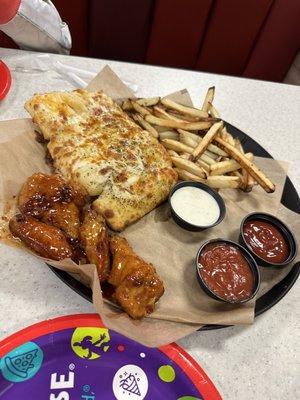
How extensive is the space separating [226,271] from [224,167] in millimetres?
689

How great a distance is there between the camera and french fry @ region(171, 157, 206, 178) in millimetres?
2141

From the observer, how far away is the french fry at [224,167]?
220 centimetres

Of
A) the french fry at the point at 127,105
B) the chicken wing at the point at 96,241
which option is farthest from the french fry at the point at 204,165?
the chicken wing at the point at 96,241

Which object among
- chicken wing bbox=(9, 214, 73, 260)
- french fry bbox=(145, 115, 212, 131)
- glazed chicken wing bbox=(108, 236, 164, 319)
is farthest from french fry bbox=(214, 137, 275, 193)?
chicken wing bbox=(9, 214, 73, 260)

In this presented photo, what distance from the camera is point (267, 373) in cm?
164

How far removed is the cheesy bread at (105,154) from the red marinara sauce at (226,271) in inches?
17.0

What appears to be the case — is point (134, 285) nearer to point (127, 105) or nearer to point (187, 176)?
point (187, 176)

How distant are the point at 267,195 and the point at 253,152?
34 centimetres

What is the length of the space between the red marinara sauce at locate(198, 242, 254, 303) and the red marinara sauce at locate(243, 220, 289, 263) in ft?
0.45

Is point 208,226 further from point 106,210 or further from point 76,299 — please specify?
point 76,299

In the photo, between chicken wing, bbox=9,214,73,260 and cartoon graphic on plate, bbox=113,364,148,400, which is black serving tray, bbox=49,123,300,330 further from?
cartoon graphic on plate, bbox=113,364,148,400

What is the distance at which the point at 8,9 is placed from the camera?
229 cm

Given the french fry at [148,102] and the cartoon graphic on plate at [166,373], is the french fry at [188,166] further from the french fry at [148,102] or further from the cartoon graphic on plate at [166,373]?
the cartoon graphic on plate at [166,373]

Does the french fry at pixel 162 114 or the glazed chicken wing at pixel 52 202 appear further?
the french fry at pixel 162 114
